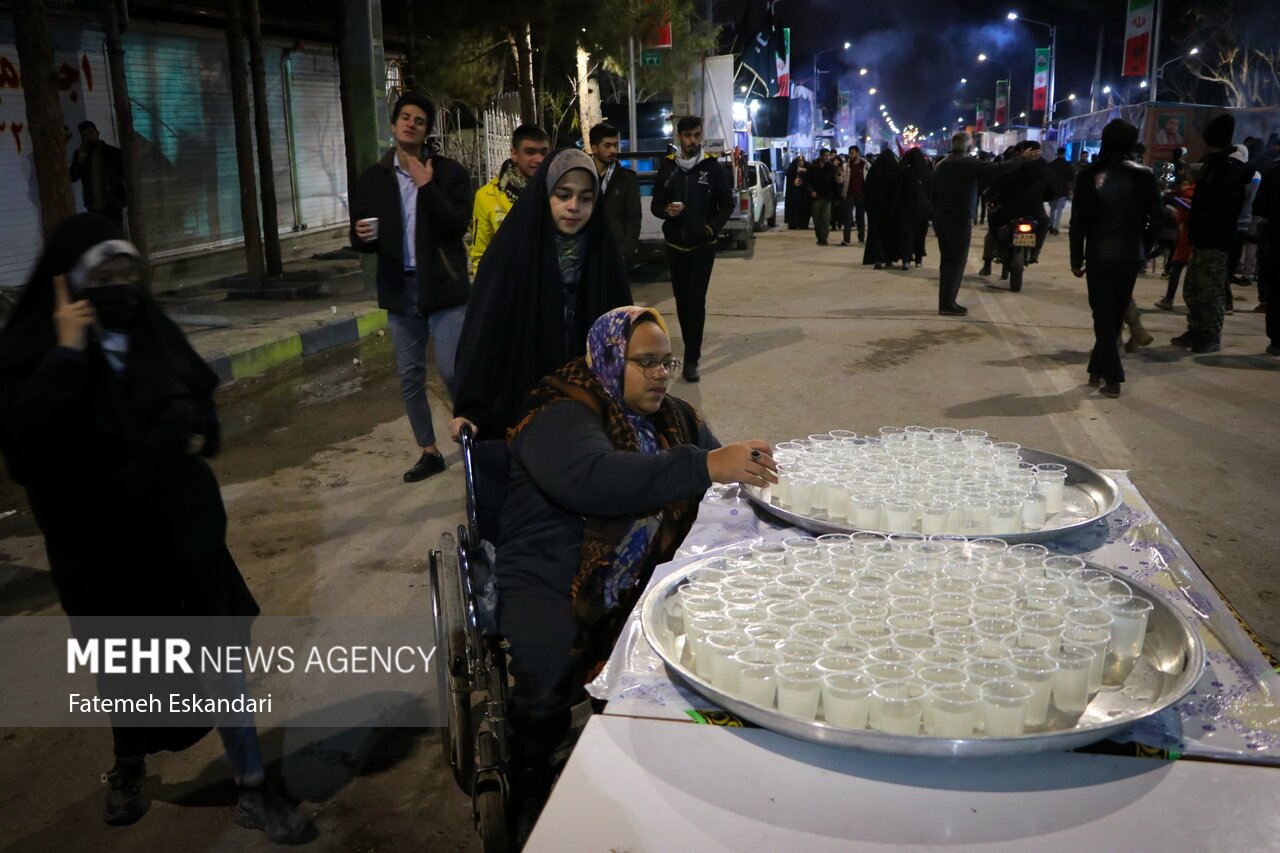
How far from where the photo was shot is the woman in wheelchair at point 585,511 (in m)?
2.55

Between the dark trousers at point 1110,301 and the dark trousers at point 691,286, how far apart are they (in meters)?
2.95

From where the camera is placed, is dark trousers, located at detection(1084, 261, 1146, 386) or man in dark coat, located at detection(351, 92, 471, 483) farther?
dark trousers, located at detection(1084, 261, 1146, 386)

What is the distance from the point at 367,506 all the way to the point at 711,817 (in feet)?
14.9

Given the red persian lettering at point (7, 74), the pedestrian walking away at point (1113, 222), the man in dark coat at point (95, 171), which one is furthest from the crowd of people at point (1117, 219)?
the red persian lettering at point (7, 74)

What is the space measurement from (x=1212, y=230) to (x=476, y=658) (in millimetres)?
9075

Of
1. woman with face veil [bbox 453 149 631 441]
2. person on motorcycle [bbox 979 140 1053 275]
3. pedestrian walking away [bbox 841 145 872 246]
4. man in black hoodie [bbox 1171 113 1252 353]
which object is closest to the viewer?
woman with face veil [bbox 453 149 631 441]

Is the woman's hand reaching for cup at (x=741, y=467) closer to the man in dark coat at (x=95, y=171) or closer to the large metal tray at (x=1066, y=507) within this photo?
the large metal tray at (x=1066, y=507)

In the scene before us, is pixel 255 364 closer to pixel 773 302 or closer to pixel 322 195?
pixel 773 302

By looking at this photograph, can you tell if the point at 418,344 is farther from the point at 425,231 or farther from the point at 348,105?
the point at 348,105

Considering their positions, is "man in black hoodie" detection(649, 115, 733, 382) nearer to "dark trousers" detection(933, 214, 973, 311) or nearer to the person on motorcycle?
"dark trousers" detection(933, 214, 973, 311)

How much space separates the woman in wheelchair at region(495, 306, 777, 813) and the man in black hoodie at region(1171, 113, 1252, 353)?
8216 millimetres

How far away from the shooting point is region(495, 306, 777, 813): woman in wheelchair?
8.38 ft

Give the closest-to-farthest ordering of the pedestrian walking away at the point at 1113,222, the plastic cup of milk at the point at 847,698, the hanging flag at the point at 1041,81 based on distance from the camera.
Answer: the plastic cup of milk at the point at 847,698 → the pedestrian walking away at the point at 1113,222 → the hanging flag at the point at 1041,81

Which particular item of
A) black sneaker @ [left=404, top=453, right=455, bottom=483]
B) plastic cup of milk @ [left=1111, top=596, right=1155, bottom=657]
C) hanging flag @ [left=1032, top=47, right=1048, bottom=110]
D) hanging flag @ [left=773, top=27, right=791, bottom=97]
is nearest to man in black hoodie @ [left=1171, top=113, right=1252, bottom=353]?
black sneaker @ [left=404, top=453, right=455, bottom=483]
